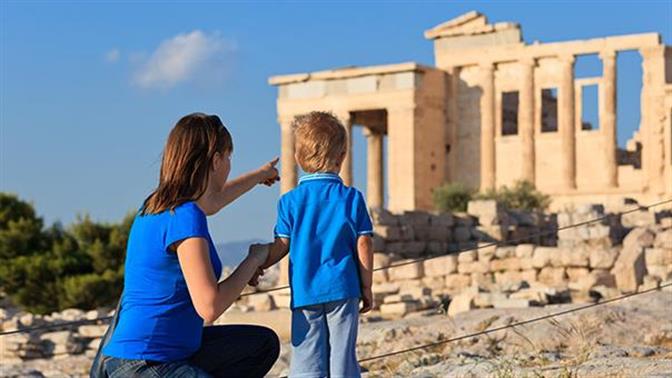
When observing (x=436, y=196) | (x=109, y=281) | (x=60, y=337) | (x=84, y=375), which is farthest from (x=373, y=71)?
(x=84, y=375)

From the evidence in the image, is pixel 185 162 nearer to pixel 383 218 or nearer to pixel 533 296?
pixel 533 296

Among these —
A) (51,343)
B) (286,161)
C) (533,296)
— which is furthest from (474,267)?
(286,161)

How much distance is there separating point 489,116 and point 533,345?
33687 mm

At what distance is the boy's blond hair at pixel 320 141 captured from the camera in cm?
502

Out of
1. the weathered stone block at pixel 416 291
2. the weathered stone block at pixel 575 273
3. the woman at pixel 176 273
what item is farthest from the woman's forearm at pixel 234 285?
the weathered stone block at pixel 575 273

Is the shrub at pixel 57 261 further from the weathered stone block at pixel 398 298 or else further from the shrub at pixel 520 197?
the shrub at pixel 520 197

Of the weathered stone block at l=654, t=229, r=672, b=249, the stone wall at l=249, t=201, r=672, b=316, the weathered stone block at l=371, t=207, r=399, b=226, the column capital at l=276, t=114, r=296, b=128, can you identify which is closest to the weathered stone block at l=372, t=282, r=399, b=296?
the stone wall at l=249, t=201, r=672, b=316

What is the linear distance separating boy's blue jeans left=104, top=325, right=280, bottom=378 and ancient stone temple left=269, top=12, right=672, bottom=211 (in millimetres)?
33789

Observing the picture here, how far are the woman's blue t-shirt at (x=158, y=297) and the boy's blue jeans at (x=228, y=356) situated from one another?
0.05 meters

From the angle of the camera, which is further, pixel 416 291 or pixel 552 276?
pixel 552 276

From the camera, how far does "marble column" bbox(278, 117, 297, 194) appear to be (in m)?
39.0

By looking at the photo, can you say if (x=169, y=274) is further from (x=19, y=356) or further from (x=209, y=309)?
(x=19, y=356)

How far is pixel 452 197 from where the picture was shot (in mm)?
37656

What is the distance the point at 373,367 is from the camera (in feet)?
30.7
